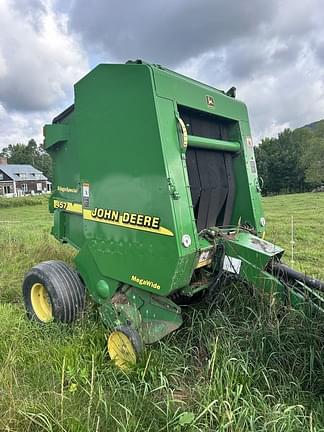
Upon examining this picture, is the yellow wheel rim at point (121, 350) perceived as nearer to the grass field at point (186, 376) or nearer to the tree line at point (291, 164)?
the grass field at point (186, 376)

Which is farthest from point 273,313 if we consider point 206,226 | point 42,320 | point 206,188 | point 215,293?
point 42,320

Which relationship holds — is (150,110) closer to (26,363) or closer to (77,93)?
(77,93)

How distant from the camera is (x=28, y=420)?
2.00 metres

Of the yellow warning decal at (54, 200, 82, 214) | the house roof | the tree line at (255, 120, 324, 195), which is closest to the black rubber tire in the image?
the yellow warning decal at (54, 200, 82, 214)

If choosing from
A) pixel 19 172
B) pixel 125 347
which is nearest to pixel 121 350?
pixel 125 347

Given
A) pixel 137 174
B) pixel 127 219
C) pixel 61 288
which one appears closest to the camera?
pixel 137 174

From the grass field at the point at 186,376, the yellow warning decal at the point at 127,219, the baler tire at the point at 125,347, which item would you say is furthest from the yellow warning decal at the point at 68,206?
the baler tire at the point at 125,347

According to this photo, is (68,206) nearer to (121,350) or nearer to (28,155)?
(121,350)

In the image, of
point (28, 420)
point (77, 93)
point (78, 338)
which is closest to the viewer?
point (28, 420)

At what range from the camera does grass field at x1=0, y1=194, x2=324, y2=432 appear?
1.97 m

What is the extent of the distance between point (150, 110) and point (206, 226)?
1.29 metres

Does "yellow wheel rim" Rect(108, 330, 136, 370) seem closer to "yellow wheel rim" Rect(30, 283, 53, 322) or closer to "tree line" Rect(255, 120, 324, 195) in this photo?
"yellow wheel rim" Rect(30, 283, 53, 322)

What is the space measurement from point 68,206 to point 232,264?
2.03m

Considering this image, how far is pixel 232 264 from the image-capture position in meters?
2.98
